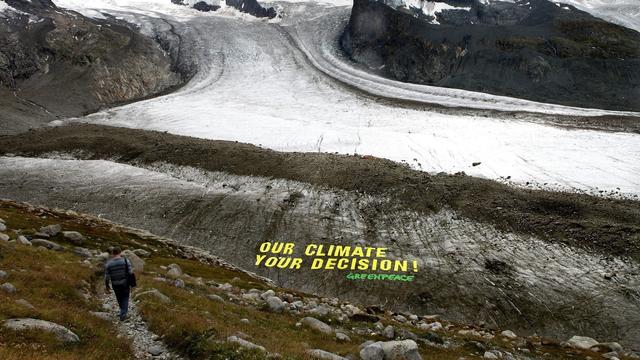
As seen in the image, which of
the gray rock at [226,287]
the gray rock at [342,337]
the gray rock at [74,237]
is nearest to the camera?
the gray rock at [342,337]

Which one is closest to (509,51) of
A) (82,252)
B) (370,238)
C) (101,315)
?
(370,238)

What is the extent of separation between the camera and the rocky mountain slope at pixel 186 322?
13594 millimetres

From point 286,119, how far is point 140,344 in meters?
49.5

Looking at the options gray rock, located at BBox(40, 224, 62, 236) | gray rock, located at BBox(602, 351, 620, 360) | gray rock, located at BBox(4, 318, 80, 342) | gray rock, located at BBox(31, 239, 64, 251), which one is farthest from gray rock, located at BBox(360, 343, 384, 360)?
gray rock, located at BBox(40, 224, 62, 236)

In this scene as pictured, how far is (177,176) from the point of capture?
43.4m

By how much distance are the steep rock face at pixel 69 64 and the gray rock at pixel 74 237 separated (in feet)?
162

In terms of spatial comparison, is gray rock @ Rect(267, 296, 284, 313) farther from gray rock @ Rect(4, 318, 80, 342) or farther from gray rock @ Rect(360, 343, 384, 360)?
gray rock @ Rect(4, 318, 80, 342)

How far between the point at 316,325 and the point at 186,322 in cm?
506

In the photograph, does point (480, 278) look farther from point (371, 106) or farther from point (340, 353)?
point (371, 106)

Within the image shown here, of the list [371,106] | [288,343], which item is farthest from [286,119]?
[288,343]

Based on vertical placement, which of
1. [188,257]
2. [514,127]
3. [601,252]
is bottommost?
[188,257]

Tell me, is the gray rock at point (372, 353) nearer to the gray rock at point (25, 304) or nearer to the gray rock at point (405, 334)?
the gray rock at point (405, 334)

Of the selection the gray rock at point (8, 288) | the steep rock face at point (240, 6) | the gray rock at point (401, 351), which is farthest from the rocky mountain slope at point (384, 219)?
the steep rock face at point (240, 6)

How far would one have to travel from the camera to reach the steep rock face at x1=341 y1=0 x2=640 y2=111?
79.1 meters
